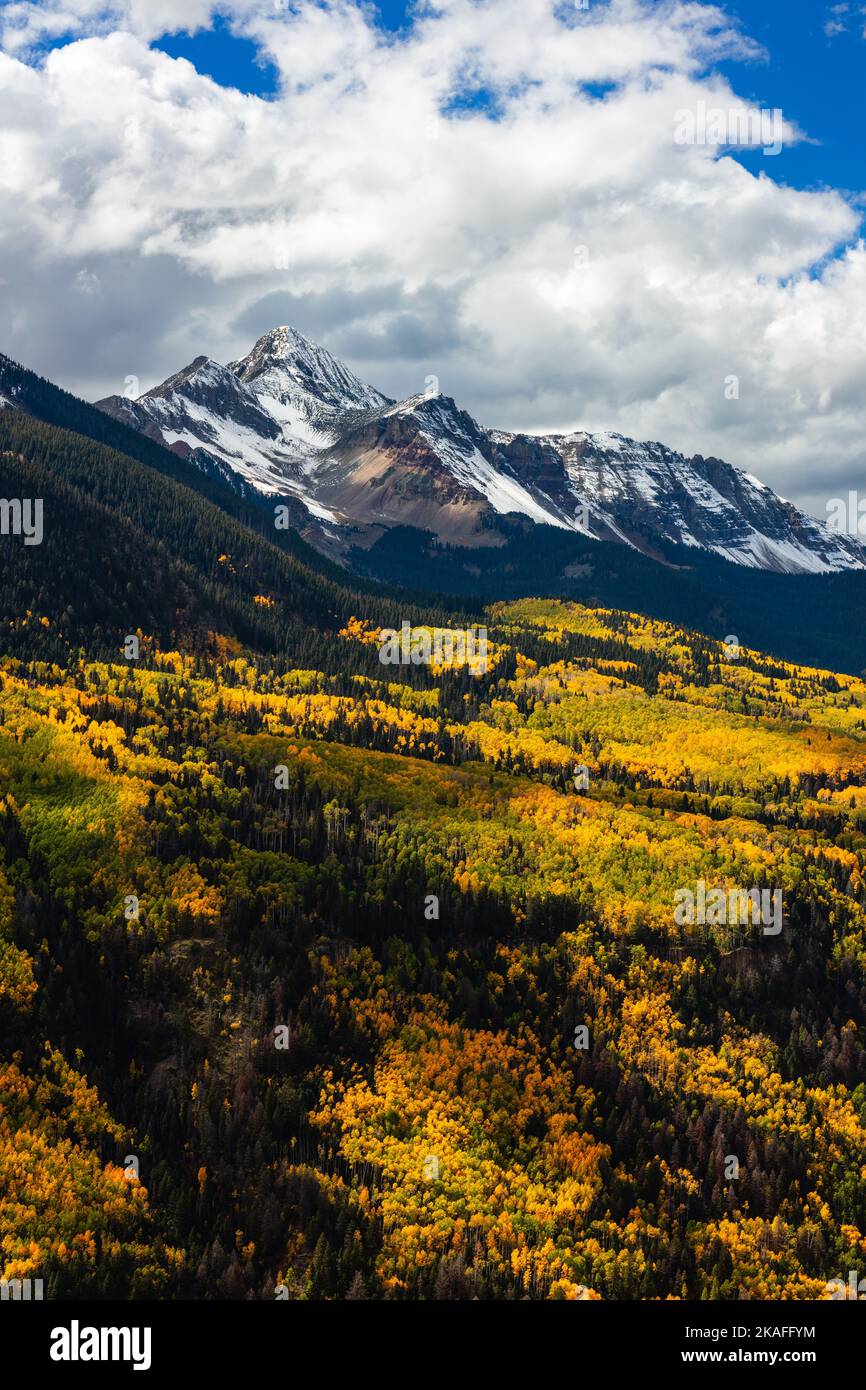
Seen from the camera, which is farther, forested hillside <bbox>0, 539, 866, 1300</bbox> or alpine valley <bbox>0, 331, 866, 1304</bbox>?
forested hillside <bbox>0, 539, 866, 1300</bbox>

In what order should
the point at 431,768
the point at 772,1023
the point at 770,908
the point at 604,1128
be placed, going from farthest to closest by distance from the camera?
1. the point at 431,768
2. the point at 770,908
3. the point at 772,1023
4. the point at 604,1128

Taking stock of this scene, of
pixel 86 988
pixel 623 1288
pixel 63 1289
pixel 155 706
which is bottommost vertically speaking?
pixel 623 1288

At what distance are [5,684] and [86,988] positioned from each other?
9862cm

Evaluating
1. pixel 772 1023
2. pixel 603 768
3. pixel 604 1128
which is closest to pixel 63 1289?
pixel 604 1128

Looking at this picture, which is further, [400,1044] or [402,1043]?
[402,1043]

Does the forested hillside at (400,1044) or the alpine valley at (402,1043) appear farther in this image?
the forested hillside at (400,1044)

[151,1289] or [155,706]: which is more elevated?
[155,706]

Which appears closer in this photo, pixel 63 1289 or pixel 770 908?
pixel 63 1289

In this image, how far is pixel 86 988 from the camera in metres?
70.5

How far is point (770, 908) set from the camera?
103562 mm

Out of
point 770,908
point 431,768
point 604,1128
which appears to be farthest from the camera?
point 431,768
